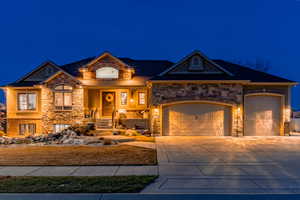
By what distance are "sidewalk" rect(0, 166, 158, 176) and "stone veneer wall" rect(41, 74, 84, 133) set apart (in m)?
9.05

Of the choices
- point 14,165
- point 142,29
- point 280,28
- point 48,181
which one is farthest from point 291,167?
point 280,28

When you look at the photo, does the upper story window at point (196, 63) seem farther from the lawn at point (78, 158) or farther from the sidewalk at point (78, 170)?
the sidewalk at point (78, 170)

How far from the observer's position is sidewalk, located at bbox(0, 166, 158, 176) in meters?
5.35

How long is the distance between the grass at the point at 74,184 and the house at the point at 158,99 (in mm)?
8111

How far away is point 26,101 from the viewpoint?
15312 mm

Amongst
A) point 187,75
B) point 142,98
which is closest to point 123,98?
point 142,98

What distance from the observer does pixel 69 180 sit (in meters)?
4.80

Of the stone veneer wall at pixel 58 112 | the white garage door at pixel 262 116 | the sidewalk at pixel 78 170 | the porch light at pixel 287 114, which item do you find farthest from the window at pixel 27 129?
the porch light at pixel 287 114

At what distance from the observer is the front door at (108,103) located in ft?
53.8

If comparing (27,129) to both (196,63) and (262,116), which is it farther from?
(262,116)

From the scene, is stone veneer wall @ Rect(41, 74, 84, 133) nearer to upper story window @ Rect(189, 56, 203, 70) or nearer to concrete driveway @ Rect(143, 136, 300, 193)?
upper story window @ Rect(189, 56, 203, 70)

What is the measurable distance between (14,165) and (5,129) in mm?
13424

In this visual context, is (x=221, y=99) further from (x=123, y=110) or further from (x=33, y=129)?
(x=33, y=129)

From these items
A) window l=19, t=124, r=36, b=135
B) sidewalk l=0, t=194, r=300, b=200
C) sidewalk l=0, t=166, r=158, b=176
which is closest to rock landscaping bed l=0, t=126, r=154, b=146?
window l=19, t=124, r=36, b=135
